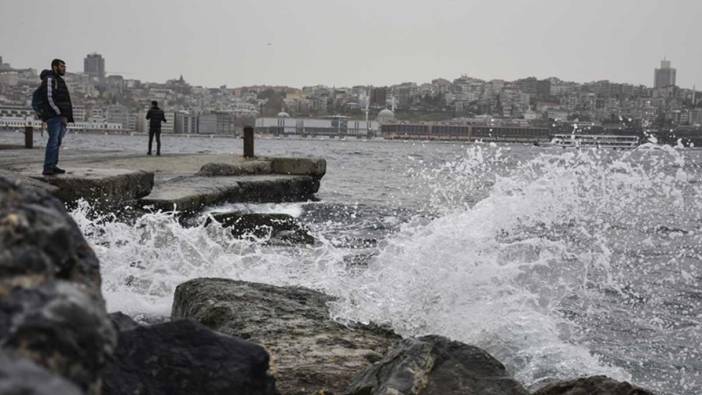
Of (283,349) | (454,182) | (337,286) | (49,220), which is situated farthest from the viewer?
(454,182)

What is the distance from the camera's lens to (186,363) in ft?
6.59

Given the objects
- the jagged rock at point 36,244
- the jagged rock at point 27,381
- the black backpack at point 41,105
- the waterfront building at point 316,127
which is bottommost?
the waterfront building at point 316,127

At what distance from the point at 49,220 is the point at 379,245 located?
26.7 ft

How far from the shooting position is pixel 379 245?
30.8ft

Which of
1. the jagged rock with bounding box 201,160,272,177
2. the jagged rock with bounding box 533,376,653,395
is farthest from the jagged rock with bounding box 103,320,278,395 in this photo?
the jagged rock with bounding box 201,160,272,177

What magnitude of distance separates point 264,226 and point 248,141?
5559 mm

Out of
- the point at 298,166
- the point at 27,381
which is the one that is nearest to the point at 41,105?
the point at 298,166

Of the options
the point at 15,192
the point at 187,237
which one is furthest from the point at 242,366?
the point at 187,237

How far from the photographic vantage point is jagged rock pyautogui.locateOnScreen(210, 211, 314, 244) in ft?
28.7

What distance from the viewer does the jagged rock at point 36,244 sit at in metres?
1.22

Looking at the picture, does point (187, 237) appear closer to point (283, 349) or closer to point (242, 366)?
point (283, 349)

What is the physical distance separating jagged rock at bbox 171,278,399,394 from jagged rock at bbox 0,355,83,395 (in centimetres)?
213

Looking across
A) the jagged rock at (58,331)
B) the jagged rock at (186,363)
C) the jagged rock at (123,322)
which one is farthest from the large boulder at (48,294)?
the jagged rock at (123,322)

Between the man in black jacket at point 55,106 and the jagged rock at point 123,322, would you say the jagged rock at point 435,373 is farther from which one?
the man in black jacket at point 55,106
